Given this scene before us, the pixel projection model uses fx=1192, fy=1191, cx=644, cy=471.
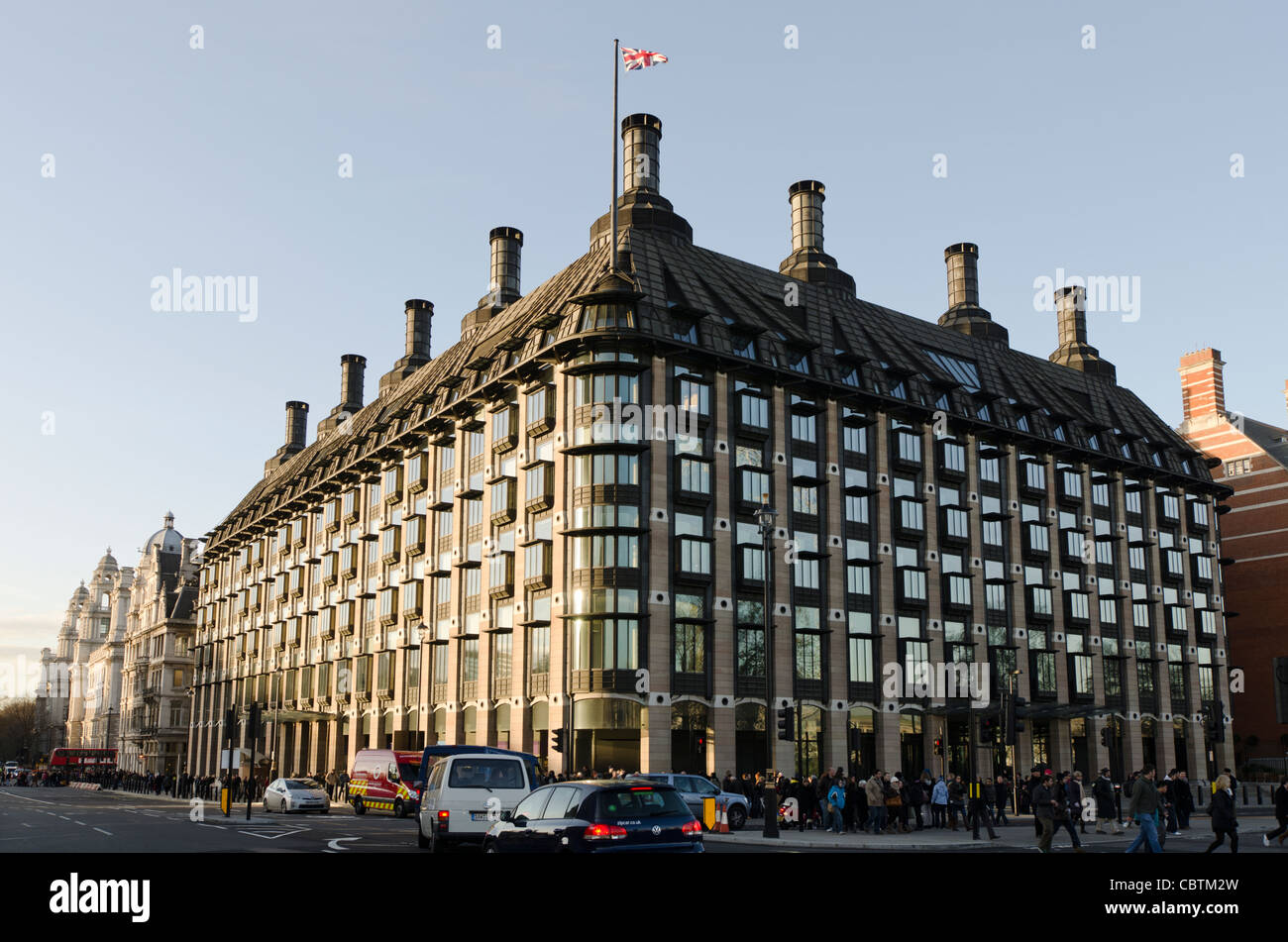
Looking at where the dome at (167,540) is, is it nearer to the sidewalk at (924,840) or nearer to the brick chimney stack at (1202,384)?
the brick chimney stack at (1202,384)

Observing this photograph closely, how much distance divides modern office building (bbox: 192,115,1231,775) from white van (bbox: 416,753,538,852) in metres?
12.2

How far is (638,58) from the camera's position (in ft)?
154

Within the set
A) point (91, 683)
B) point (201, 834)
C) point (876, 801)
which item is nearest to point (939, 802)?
point (876, 801)

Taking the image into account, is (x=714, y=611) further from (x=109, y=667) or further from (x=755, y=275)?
(x=109, y=667)

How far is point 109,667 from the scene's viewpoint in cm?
16138

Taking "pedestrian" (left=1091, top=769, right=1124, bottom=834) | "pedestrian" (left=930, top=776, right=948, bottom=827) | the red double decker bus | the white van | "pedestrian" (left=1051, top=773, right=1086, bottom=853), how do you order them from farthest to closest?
the red double decker bus, "pedestrian" (left=930, top=776, right=948, bottom=827), "pedestrian" (left=1091, top=769, right=1124, bottom=834), "pedestrian" (left=1051, top=773, right=1086, bottom=853), the white van

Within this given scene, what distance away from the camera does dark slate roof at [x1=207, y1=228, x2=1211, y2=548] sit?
58.3m

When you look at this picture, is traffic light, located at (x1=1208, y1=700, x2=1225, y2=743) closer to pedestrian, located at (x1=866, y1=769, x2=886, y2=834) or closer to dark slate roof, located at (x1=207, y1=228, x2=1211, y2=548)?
dark slate roof, located at (x1=207, y1=228, x2=1211, y2=548)

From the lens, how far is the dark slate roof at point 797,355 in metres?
58.3

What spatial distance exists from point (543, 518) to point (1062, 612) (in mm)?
33007

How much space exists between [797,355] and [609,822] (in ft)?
Answer: 152

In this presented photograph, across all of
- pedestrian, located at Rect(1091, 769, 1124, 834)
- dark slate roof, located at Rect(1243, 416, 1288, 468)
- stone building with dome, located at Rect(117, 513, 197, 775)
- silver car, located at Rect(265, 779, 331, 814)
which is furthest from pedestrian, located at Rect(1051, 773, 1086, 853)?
stone building with dome, located at Rect(117, 513, 197, 775)

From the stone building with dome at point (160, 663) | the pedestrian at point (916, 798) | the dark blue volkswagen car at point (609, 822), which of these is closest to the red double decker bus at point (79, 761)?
the stone building with dome at point (160, 663)
